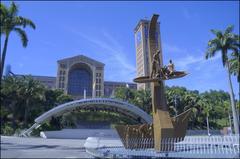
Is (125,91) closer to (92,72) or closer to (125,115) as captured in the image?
(125,115)

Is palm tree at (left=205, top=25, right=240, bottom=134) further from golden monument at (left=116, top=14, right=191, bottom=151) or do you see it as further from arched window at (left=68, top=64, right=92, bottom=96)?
→ arched window at (left=68, top=64, right=92, bottom=96)

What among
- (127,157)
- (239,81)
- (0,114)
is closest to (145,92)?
(239,81)

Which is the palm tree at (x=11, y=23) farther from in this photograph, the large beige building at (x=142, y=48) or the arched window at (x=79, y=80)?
the large beige building at (x=142, y=48)

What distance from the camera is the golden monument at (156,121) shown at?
58.1 ft

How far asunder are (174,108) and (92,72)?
57.8 meters

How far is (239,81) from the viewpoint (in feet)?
139

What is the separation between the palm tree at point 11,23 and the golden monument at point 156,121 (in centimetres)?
1318

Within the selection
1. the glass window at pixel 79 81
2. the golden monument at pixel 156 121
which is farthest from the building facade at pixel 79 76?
the golden monument at pixel 156 121

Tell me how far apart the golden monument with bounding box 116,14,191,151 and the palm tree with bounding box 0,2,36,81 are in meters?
13.2

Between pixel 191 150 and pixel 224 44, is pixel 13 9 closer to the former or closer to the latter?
pixel 191 150

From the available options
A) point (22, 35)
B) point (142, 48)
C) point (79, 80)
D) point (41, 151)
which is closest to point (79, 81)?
point (79, 80)

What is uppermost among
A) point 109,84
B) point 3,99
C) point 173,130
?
point 109,84

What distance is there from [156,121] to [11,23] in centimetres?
1692

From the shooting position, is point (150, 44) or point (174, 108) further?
point (174, 108)
